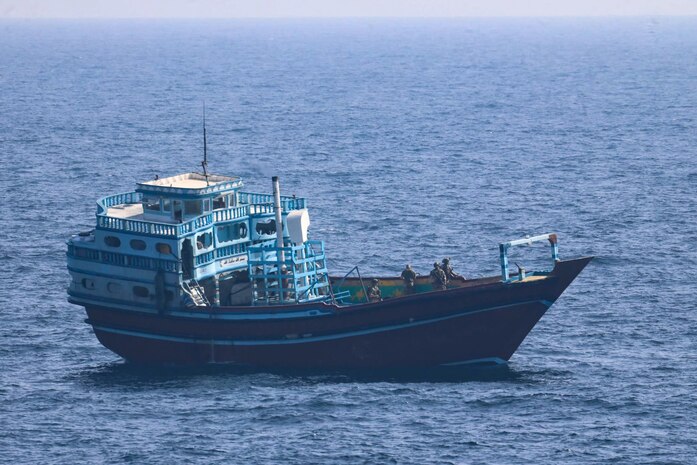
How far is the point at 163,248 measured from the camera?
66.9 meters

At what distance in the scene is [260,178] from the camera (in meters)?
122

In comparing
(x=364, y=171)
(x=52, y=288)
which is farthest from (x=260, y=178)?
(x=52, y=288)

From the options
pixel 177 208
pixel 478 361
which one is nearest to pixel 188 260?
pixel 177 208

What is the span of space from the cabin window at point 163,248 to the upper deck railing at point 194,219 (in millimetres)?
484

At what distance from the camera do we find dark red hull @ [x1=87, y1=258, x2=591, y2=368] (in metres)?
64.6

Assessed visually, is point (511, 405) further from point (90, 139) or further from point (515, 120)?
point (515, 120)

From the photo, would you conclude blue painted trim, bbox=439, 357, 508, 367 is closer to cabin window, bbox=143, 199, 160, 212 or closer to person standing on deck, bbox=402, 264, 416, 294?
person standing on deck, bbox=402, 264, 416, 294

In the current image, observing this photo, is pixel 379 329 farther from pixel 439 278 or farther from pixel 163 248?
pixel 163 248

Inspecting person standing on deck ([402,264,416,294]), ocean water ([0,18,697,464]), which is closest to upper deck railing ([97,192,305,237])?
person standing on deck ([402,264,416,294])

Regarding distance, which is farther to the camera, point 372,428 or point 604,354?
point 604,354

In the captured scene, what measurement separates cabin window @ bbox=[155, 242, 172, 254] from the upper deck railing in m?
0.48

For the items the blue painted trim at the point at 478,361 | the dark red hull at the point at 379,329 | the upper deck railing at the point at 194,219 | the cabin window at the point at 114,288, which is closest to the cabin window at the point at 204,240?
the upper deck railing at the point at 194,219

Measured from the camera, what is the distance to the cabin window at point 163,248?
66.7 meters

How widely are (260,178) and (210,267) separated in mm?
54263
